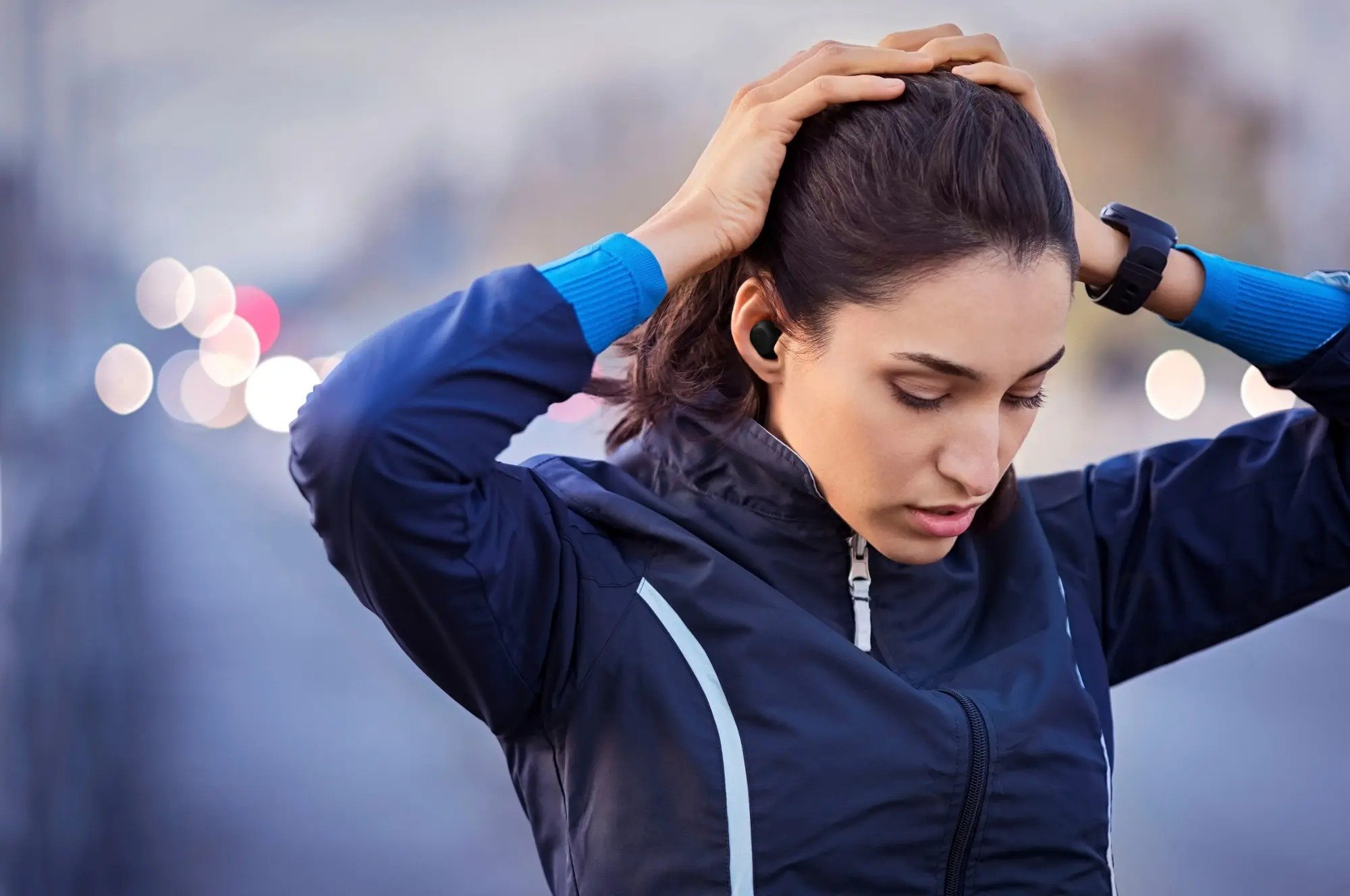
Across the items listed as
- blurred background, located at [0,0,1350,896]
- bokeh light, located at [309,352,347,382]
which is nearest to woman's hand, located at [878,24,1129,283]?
blurred background, located at [0,0,1350,896]

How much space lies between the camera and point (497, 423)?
87cm

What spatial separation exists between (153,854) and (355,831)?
0.35m

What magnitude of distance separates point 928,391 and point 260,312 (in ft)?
5.08

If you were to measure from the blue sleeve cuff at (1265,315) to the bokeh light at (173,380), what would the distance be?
1.65m

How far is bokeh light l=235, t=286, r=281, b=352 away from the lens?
6.95ft

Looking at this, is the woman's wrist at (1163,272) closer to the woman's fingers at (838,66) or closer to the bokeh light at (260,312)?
the woman's fingers at (838,66)

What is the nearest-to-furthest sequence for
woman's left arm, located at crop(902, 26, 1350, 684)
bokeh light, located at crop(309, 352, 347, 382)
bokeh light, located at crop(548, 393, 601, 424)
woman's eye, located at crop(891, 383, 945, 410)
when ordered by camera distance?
woman's eye, located at crop(891, 383, 945, 410) → woman's left arm, located at crop(902, 26, 1350, 684) → bokeh light, located at crop(548, 393, 601, 424) → bokeh light, located at crop(309, 352, 347, 382)

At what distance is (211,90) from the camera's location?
2070 mm

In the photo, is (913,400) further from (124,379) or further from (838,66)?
(124,379)

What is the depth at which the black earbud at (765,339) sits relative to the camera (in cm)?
102

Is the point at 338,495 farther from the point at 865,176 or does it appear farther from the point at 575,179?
the point at 575,179

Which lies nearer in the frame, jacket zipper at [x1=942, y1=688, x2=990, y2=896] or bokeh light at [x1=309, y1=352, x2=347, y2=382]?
jacket zipper at [x1=942, y1=688, x2=990, y2=896]

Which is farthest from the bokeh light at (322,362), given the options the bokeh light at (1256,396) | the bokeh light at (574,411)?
the bokeh light at (1256,396)

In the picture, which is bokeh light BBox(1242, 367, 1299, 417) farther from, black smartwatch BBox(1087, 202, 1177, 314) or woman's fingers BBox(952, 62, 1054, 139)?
woman's fingers BBox(952, 62, 1054, 139)
